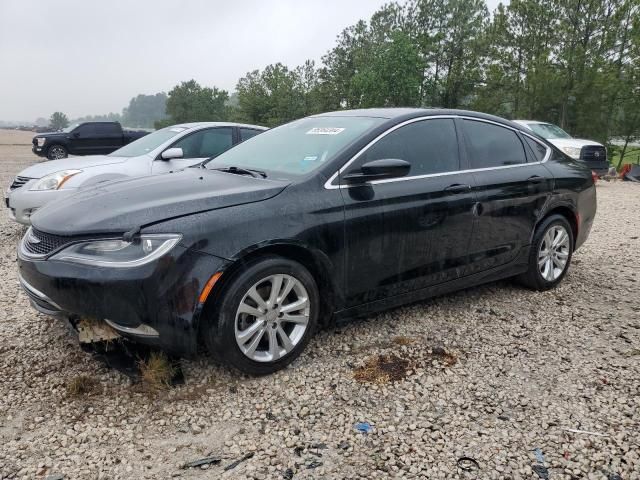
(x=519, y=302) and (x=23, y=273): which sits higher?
(x=23, y=273)

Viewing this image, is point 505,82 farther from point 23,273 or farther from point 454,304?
point 23,273

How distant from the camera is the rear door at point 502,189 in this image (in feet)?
12.9

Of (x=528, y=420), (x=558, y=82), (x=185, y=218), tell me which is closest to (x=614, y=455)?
(x=528, y=420)

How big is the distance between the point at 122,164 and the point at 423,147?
13.9ft

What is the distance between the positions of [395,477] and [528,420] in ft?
2.93

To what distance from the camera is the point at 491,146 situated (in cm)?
414

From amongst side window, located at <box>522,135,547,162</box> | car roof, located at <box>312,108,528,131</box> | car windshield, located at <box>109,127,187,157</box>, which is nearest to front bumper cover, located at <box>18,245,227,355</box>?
car roof, located at <box>312,108,528,131</box>

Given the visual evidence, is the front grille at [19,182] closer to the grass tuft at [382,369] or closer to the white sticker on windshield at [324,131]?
the white sticker on windshield at [324,131]

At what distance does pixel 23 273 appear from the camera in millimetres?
2953

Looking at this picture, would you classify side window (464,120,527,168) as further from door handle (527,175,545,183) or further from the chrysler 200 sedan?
door handle (527,175,545,183)

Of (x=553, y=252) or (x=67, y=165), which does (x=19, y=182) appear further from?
(x=553, y=252)

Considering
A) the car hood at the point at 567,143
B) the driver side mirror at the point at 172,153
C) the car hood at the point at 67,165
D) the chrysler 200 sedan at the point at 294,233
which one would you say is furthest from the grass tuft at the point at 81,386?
the car hood at the point at 567,143

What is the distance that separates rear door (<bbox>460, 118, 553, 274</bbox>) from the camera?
3918 mm

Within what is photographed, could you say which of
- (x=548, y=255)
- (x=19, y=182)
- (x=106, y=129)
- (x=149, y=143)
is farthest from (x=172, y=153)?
(x=106, y=129)
